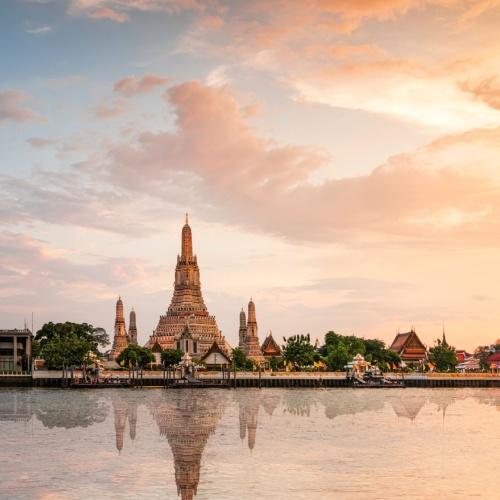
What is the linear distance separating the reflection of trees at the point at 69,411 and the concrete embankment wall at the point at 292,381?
36969mm

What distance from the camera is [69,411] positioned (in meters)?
A: 75.5

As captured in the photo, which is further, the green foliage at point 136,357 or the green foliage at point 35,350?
the green foliage at point 35,350

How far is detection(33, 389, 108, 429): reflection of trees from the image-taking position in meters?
63.7

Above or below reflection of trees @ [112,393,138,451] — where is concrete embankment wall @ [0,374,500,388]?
above

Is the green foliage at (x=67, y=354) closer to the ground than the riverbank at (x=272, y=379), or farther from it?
farther from it

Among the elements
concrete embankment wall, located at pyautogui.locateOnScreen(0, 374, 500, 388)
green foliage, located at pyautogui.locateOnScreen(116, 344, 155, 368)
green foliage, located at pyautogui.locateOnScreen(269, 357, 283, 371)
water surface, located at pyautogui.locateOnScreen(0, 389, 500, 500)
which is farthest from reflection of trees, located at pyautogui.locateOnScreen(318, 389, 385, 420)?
green foliage, located at pyautogui.locateOnScreen(269, 357, 283, 371)

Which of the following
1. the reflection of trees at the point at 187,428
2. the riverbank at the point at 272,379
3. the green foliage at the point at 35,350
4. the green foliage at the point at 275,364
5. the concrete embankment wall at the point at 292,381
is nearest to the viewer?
the reflection of trees at the point at 187,428

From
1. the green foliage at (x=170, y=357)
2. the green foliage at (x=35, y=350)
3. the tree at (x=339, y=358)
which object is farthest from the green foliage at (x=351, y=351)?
the green foliage at (x=35, y=350)

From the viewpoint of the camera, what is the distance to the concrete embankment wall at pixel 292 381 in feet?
437

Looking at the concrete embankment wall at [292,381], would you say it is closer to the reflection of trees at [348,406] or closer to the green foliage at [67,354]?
the green foliage at [67,354]

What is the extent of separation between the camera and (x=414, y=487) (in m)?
34.7

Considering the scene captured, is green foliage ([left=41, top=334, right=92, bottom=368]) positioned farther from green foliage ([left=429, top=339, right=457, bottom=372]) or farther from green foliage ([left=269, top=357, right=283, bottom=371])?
green foliage ([left=429, top=339, right=457, bottom=372])

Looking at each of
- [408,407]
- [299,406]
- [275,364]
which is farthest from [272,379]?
[408,407]

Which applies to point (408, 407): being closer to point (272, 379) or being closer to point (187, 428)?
point (187, 428)
